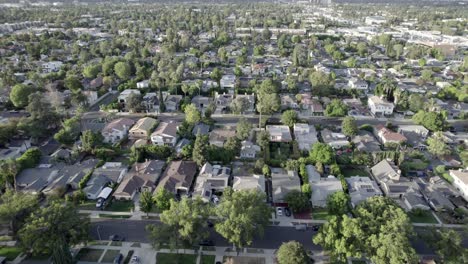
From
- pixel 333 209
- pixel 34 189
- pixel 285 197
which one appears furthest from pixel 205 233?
pixel 34 189

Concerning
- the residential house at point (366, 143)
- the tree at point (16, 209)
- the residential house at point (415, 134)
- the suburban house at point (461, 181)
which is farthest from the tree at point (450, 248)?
the tree at point (16, 209)

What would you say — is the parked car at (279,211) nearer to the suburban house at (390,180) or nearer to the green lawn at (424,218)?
the suburban house at (390,180)

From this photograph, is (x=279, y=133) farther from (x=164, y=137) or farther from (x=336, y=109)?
(x=164, y=137)

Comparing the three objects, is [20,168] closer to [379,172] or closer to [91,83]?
[91,83]

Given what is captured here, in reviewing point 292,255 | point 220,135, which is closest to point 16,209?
point 292,255

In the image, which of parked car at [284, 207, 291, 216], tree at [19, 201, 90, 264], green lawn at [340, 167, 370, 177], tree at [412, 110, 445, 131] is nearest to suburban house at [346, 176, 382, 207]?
green lawn at [340, 167, 370, 177]

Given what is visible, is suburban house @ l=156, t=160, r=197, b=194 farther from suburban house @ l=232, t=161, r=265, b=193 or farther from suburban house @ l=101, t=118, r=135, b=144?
suburban house @ l=101, t=118, r=135, b=144
